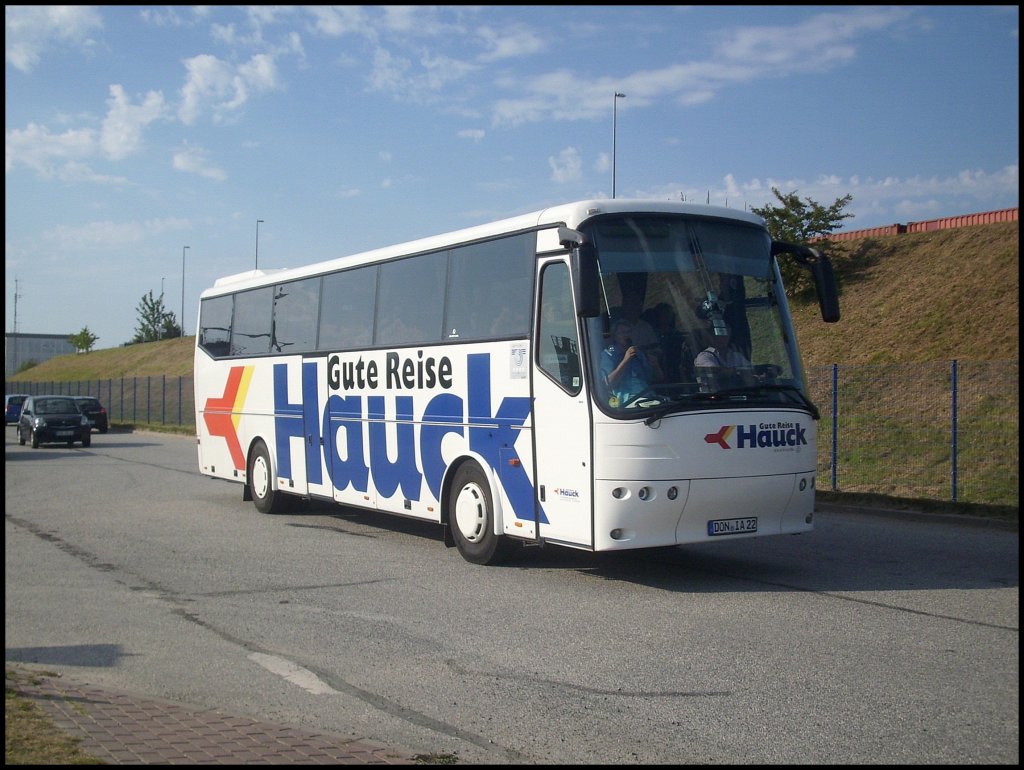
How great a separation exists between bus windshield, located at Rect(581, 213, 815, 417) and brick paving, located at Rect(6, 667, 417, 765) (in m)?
4.63

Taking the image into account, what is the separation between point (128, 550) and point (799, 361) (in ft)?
24.6

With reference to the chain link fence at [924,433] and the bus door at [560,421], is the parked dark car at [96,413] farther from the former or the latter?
the bus door at [560,421]

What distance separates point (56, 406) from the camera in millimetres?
37875

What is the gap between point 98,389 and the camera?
2721 inches

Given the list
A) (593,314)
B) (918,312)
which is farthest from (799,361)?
(918,312)

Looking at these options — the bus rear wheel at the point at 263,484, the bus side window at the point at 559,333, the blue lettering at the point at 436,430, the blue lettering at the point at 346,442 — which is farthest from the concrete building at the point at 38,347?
the bus side window at the point at 559,333

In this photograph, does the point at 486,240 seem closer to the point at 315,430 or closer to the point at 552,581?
the point at 552,581

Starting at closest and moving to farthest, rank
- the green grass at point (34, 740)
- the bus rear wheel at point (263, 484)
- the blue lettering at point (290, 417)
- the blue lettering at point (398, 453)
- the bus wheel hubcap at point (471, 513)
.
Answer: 1. the green grass at point (34, 740)
2. the bus wheel hubcap at point (471, 513)
3. the blue lettering at point (398, 453)
4. the blue lettering at point (290, 417)
5. the bus rear wheel at point (263, 484)

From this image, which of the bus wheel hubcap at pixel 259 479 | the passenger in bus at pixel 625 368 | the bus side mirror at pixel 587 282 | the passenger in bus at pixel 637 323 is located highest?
the bus side mirror at pixel 587 282

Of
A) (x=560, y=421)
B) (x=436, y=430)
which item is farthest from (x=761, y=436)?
(x=436, y=430)

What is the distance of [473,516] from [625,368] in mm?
2635

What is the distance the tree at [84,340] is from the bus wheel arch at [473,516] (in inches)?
4259

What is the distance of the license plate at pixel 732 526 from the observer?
9492mm

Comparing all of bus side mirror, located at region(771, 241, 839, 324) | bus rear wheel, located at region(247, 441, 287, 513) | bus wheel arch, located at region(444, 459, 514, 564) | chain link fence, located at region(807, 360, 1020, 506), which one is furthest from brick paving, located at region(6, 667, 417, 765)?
chain link fence, located at region(807, 360, 1020, 506)
